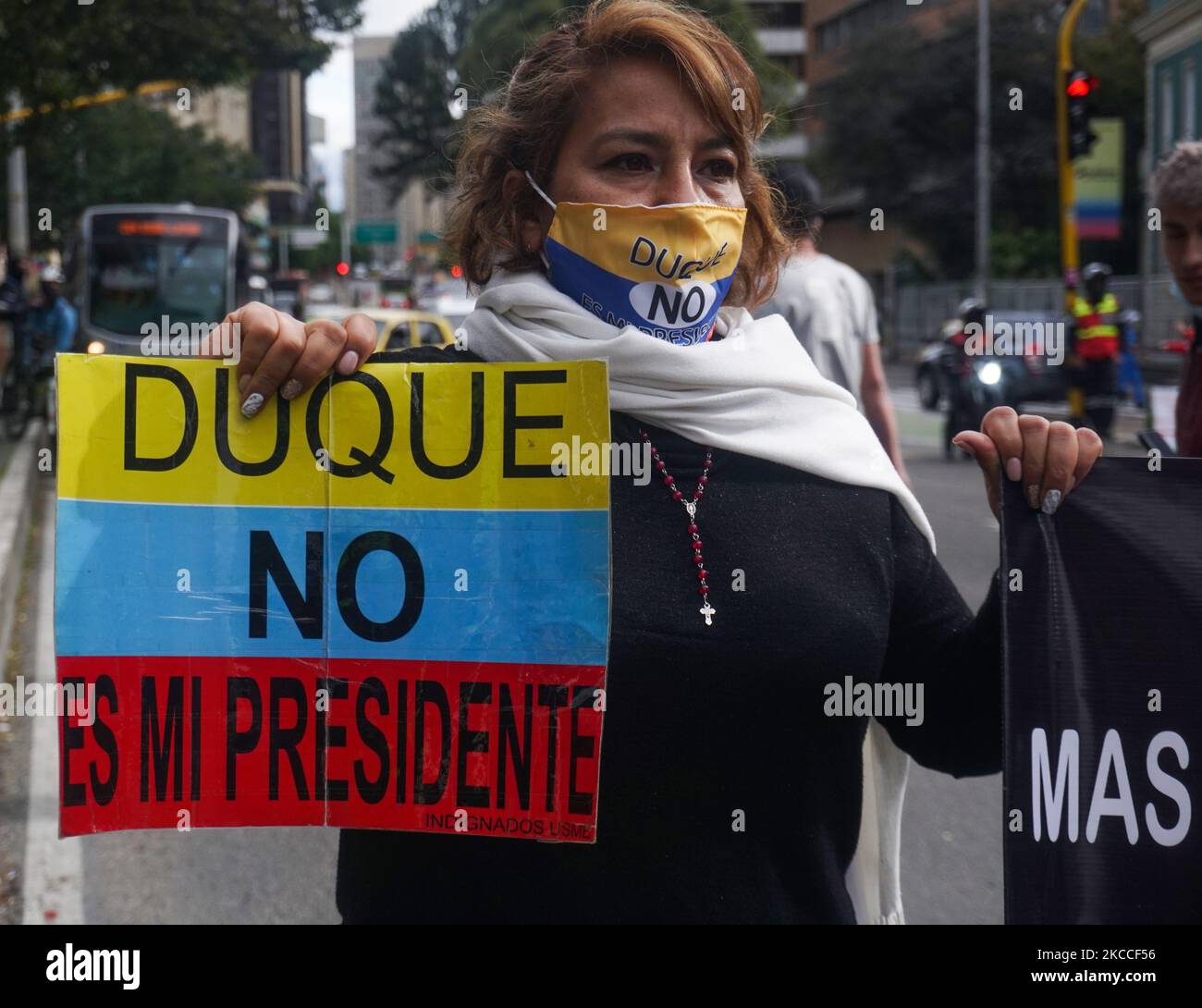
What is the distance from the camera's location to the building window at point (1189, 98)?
32.2 m

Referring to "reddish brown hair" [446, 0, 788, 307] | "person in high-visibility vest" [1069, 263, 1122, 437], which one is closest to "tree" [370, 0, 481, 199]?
"person in high-visibility vest" [1069, 263, 1122, 437]

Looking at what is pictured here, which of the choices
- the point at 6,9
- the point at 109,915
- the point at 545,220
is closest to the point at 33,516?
the point at 6,9

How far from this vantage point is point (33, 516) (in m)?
12.6

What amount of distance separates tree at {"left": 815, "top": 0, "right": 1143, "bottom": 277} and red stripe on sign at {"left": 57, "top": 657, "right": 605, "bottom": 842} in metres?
44.1

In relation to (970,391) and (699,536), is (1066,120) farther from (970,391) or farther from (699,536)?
(699,536)

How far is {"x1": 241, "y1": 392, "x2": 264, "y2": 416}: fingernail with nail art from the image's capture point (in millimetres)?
1917

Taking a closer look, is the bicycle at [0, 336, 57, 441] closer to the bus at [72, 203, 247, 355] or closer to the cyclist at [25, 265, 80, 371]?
the cyclist at [25, 265, 80, 371]

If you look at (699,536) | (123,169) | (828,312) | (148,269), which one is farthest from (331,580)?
(123,169)

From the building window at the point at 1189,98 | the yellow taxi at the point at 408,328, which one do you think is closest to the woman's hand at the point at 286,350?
the yellow taxi at the point at 408,328

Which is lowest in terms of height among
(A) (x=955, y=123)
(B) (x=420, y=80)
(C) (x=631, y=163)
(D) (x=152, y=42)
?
(C) (x=631, y=163)

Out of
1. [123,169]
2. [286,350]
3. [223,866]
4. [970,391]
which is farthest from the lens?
[123,169]

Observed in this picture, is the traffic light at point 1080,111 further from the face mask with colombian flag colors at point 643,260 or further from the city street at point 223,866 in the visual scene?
the face mask with colombian flag colors at point 643,260

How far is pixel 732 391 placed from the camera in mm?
2059

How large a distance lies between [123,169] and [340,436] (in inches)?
1449
